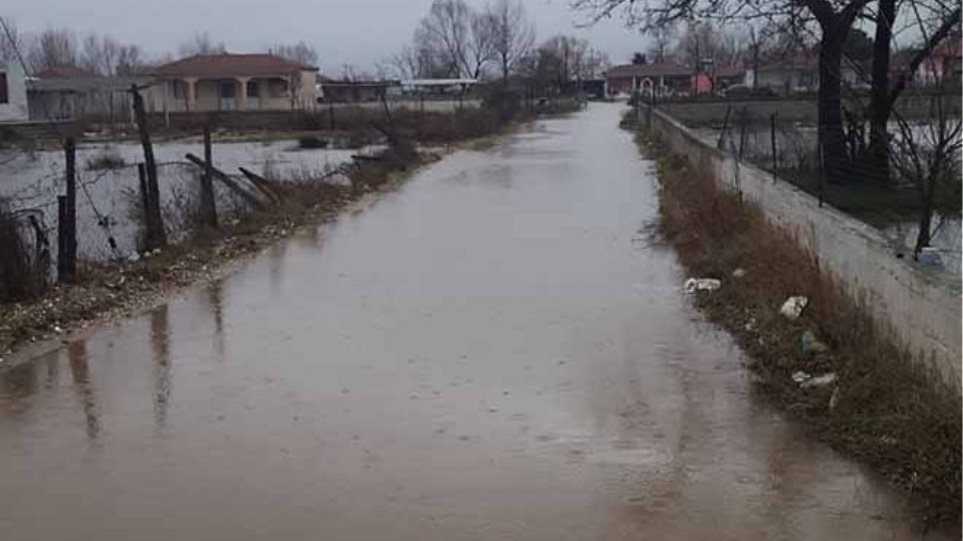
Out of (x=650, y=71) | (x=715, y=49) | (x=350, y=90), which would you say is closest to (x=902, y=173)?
(x=350, y=90)

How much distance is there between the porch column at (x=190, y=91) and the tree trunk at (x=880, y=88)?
257 feet

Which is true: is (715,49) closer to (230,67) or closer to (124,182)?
(230,67)

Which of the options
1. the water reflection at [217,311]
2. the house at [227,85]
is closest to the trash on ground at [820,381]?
the water reflection at [217,311]

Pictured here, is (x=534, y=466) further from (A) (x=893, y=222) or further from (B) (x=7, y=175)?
(B) (x=7, y=175)

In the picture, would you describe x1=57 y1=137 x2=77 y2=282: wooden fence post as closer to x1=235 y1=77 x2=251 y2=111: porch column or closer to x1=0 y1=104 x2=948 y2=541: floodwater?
x1=0 y1=104 x2=948 y2=541: floodwater

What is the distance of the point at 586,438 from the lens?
23.5ft

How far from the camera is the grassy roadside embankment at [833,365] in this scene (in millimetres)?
5992

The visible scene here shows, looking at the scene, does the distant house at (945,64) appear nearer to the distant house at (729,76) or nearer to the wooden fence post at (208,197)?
the wooden fence post at (208,197)

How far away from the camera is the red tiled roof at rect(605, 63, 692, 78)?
146 metres

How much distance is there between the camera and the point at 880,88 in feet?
61.7

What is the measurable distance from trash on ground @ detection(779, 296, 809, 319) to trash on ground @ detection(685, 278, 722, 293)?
6.98 feet

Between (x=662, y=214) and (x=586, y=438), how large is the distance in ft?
40.6

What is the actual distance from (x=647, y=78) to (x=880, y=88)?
5161 inches

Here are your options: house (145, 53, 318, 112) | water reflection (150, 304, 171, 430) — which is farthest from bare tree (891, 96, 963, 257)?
house (145, 53, 318, 112)
